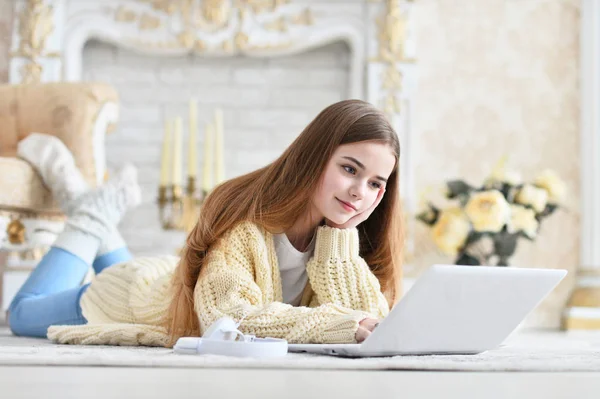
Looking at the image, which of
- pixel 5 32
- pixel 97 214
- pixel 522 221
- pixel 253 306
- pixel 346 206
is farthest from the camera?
pixel 5 32

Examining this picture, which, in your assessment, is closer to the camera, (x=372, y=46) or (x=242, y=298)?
(x=242, y=298)

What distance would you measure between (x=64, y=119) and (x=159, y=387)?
1672mm

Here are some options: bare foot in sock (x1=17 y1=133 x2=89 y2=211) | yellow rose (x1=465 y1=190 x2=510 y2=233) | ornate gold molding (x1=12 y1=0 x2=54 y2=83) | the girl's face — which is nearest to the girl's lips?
the girl's face

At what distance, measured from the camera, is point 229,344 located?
1103 millimetres

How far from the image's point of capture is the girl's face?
4.38 feet

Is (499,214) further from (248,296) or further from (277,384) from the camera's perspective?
(277,384)

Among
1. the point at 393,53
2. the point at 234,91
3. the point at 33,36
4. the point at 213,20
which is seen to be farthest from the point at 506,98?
the point at 33,36

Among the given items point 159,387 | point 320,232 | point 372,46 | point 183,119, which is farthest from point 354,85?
point 159,387

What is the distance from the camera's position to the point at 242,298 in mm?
1278

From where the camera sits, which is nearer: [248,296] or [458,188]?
[248,296]

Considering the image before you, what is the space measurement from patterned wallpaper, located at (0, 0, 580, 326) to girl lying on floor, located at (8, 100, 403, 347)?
198 centimetres

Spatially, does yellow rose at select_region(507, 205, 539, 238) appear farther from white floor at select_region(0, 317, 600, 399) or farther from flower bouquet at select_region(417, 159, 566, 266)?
white floor at select_region(0, 317, 600, 399)

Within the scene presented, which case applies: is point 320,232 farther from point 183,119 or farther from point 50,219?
point 183,119

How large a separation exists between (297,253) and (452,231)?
5.56 ft
